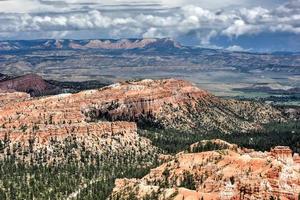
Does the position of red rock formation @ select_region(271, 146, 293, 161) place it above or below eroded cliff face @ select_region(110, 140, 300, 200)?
above

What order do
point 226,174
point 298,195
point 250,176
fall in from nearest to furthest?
point 298,195 → point 250,176 → point 226,174

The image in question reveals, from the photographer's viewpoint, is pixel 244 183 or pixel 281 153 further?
pixel 281 153

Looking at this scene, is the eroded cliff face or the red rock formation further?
the red rock formation

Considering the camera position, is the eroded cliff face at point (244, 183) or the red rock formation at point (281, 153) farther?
the red rock formation at point (281, 153)

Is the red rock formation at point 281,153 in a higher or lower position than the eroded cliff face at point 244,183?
higher

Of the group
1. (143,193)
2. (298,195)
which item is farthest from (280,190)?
(143,193)

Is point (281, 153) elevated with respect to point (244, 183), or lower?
elevated

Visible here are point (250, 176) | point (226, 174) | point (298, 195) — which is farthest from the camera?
point (226, 174)

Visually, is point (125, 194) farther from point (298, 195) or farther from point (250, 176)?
point (298, 195)

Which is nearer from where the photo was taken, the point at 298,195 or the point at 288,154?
the point at 298,195

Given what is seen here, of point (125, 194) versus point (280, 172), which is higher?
point (280, 172)
